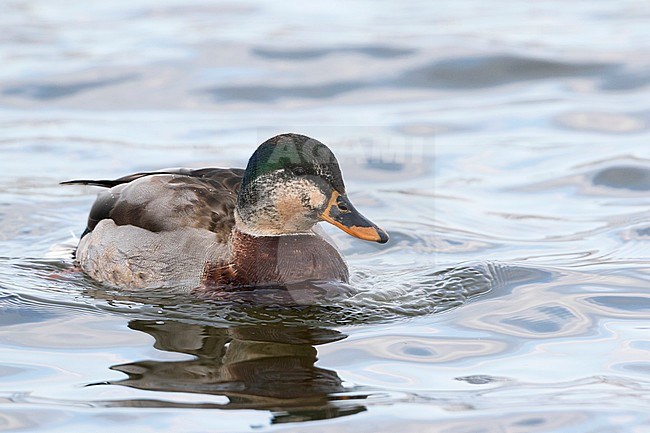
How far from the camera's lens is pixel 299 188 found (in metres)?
7.27

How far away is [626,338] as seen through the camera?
668 centimetres

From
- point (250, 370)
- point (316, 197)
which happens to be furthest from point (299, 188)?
point (250, 370)

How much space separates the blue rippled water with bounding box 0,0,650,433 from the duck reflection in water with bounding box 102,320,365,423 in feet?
0.06

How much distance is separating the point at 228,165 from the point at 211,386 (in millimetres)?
5681

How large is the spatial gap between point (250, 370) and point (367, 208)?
165 inches

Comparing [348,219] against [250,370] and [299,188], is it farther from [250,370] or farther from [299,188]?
[250,370]

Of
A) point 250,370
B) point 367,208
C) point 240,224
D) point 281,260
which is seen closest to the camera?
point 250,370

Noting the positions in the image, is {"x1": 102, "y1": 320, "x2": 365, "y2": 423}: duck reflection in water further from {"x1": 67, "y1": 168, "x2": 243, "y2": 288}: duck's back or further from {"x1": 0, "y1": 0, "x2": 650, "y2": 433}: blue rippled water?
{"x1": 67, "y1": 168, "x2": 243, "y2": 288}: duck's back

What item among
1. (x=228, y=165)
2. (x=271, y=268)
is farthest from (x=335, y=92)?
(x=271, y=268)

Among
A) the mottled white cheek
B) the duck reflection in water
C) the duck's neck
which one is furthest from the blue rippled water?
the mottled white cheek

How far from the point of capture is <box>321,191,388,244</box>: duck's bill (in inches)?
285

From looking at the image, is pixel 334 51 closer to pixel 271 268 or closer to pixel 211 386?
pixel 271 268

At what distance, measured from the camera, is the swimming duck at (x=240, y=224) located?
727 cm

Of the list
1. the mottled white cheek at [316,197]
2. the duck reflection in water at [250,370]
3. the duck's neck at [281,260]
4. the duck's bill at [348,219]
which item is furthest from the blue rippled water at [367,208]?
the mottled white cheek at [316,197]
